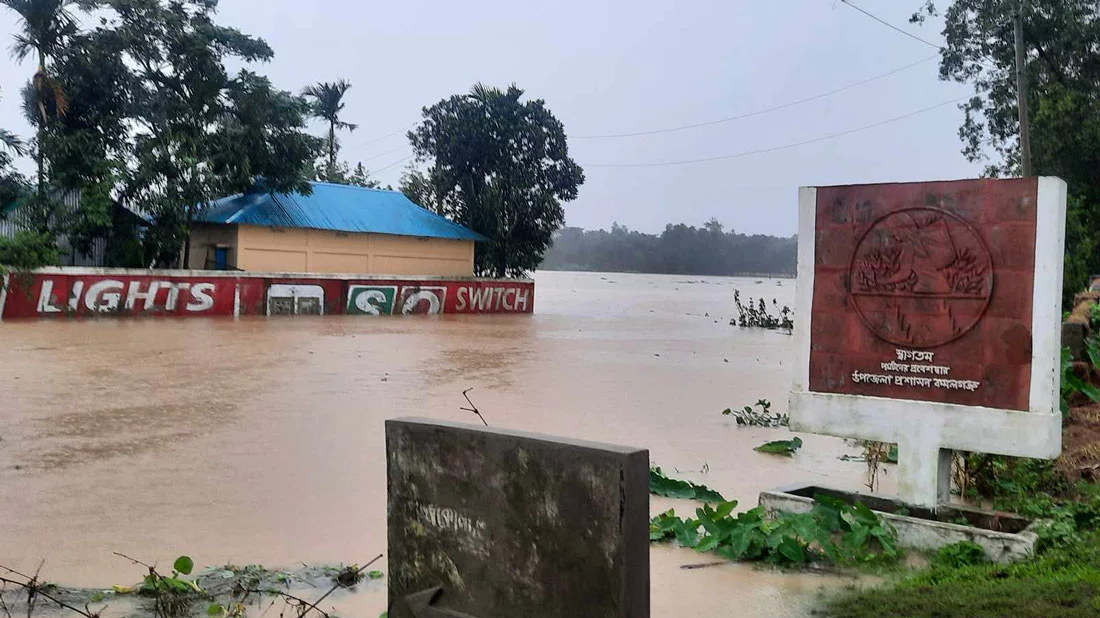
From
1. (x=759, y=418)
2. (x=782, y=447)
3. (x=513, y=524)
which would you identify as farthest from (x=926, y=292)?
(x=759, y=418)

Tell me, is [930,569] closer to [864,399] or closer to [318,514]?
[864,399]

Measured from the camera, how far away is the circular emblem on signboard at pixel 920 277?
625 centimetres

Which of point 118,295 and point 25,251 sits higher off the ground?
point 25,251

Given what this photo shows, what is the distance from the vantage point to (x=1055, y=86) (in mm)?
28781

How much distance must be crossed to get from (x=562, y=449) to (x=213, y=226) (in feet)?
112

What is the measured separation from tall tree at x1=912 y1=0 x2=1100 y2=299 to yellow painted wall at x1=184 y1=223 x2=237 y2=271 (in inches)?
961

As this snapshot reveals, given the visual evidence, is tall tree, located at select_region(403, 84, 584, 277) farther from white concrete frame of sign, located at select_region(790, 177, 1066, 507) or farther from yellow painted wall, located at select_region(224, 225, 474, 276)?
white concrete frame of sign, located at select_region(790, 177, 1066, 507)

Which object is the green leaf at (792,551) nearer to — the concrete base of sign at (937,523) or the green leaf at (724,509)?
the green leaf at (724,509)

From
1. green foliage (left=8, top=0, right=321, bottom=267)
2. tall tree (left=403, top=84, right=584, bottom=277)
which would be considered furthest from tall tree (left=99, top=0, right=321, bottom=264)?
tall tree (left=403, top=84, right=584, bottom=277)

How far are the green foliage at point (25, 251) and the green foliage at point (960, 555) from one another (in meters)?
25.0

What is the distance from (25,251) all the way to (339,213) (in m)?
13.7

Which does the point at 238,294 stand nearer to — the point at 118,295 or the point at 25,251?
the point at 118,295

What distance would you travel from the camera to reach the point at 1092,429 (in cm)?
893

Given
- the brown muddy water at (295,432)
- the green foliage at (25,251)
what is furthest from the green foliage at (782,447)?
the green foliage at (25,251)
